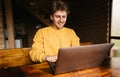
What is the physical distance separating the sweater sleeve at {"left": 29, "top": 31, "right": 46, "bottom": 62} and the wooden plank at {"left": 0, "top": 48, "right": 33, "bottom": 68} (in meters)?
0.51

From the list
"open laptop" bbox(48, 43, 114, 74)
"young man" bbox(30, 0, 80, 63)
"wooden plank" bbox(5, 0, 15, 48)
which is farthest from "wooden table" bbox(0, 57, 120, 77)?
"wooden plank" bbox(5, 0, 15, 48)

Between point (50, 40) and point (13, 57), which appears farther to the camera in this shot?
point (13, 57)

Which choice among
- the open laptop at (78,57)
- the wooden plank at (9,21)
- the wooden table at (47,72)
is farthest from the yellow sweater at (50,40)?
the wooden plank at (9,21)

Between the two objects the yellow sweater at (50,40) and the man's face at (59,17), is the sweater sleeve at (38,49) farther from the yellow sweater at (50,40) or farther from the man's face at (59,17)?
the man's face at (59,17)

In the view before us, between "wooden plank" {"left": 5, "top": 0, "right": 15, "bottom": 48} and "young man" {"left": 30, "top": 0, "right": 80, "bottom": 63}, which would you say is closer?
"young man" {"left": 30, "top": 0, "right": 80, "bottom": 63}

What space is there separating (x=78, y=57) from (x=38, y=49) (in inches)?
21.1

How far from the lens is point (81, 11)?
5223mm

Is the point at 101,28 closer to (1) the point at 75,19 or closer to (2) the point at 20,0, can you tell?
(1) the point at 75,19

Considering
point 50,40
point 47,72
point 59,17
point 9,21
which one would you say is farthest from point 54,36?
point 9,21

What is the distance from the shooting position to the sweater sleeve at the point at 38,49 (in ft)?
4.47

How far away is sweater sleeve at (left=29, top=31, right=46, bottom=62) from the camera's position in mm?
1362

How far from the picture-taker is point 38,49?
153 cm

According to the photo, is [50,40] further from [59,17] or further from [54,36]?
[59,17]

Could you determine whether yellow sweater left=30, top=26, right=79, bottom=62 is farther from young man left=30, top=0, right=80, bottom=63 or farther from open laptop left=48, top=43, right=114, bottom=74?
open laptop left=48, top=43, right=114, bottom=74
